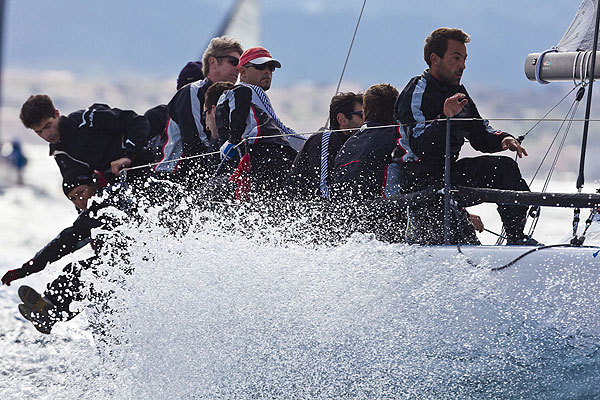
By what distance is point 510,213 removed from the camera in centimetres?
324

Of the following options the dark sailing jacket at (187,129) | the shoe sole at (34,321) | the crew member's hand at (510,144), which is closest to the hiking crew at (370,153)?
the crew member's hand at (510,144)

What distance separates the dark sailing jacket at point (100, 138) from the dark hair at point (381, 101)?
1413 mm

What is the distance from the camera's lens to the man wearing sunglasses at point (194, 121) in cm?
448

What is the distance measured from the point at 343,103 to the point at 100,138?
4.66 ft

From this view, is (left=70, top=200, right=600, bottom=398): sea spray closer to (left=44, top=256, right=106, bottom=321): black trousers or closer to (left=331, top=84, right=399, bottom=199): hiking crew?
(left=331, top=84, right=399, bottom=199): hiking crew

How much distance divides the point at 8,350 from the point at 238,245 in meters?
1.85

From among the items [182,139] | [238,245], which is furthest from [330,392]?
[182,139]

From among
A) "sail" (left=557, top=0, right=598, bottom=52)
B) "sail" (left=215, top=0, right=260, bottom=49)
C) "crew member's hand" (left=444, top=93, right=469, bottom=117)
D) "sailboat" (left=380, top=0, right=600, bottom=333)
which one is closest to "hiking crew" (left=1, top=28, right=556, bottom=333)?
"crew member's hand" (left=444, top=93, right=469, bottom=117)

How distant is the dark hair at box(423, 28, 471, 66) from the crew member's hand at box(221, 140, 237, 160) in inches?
42.6

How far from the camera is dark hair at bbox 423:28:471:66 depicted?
3.30m

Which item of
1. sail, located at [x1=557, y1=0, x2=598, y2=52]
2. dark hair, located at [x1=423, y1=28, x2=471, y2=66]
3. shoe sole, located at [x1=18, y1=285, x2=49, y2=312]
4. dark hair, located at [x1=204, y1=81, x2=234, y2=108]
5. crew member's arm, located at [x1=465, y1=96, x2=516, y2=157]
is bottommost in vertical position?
shoe sole, located at [x1=18, y1=285, x2=49, y2=312]

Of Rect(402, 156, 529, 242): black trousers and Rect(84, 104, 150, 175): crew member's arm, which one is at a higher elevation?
Rect(84, 104, 150, 175): crew member's arm

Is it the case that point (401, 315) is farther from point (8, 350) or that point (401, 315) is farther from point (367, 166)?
point (8, 350)

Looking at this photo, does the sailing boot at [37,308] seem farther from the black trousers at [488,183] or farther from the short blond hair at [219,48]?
the black trousers at [488,183]
